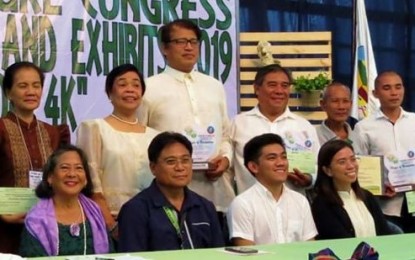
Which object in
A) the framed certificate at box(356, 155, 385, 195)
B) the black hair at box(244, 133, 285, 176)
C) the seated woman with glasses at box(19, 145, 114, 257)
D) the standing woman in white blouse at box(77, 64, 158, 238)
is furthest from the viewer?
the framed certificate at box(356, 155, 385, 195)

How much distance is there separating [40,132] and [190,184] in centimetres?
73

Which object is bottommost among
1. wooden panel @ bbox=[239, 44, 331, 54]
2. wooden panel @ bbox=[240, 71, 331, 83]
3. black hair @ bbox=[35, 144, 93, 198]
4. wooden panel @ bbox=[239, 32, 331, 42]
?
black hair @ bbox=[35, 144, 93, 198]

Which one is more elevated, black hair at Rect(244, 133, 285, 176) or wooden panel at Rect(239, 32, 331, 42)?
wooden panel at Rect(239, 32, 331, 42)

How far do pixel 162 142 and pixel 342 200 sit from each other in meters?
0.98

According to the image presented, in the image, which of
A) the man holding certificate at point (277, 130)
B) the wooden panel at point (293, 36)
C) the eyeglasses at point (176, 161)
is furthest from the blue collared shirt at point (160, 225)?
the wooden panel at point (293, 36)

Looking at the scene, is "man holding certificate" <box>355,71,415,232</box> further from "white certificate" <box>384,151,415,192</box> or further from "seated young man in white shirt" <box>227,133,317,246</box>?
"seated young man in white shirt" <box>227,133,317,246</box>

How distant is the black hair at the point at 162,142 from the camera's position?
11.2 ft

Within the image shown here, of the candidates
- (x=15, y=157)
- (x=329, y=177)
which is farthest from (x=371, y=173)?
(x=15, y=157)

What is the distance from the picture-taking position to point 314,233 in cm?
367

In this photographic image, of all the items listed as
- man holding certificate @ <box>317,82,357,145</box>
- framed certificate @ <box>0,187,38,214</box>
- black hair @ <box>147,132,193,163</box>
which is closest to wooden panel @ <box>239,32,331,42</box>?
man holding certificate @ <box>317,82,357,145</box>

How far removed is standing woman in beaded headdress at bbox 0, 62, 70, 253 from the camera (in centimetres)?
338

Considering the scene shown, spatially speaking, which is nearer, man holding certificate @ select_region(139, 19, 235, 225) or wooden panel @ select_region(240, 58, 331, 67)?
man holding certificate @ select_region(139, 19, 235, 225)

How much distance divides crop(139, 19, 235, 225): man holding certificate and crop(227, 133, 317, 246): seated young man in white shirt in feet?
0.54

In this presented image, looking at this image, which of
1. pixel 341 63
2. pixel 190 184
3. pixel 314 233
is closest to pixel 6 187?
pixel 190 184
